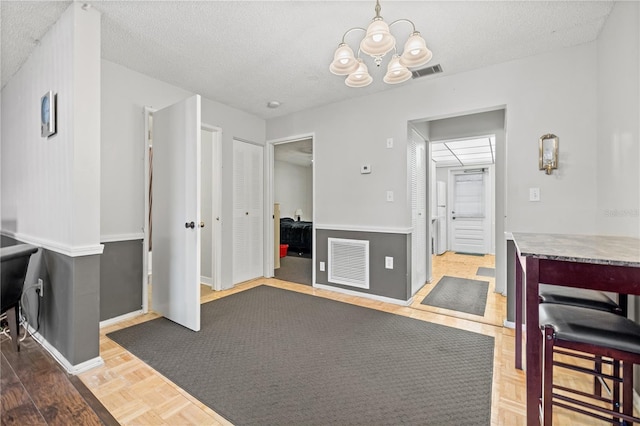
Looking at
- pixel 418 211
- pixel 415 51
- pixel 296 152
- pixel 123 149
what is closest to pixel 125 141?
pixel 123 149

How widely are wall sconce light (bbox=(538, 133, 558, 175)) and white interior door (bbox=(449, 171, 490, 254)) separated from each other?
15.4 feet

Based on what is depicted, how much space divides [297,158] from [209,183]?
13.4 feet

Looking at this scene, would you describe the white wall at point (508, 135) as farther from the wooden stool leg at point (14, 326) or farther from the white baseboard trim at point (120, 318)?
the wooden stool leg at point (14, 326)

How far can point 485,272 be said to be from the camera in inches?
185

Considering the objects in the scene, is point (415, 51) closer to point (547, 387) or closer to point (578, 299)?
point (578, 299)

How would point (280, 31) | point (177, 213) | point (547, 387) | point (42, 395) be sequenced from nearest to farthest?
point (547, 387)
point (42, 395)
point (280, 31)
point (177, 213)

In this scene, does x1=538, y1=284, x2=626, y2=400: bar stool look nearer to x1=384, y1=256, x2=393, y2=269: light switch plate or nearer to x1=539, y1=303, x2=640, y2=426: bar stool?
x1=539, y1=303, x2=640, y2=426: bar stool

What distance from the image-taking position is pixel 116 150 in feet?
8.71

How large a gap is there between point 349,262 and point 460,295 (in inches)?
54.6

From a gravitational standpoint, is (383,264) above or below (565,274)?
below

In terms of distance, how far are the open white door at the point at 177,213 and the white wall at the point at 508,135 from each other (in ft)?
5.66

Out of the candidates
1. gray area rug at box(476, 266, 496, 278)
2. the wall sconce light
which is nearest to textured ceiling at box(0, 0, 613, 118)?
the wall sconce light

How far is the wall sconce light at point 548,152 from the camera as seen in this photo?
2.38m

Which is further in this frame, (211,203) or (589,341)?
(211,203)
